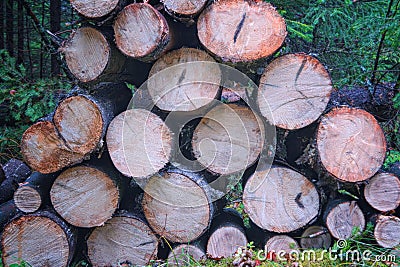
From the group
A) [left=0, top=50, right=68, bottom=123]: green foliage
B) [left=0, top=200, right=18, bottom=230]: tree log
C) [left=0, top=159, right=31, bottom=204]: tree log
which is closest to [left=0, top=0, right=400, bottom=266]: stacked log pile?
[left=0, top=200, right=18, bottom=230]: tree log

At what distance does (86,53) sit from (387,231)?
2483 millimetres

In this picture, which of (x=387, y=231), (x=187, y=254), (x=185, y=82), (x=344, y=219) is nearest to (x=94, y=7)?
(x=185, y=82)

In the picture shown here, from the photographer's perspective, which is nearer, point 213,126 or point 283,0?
point 213,126

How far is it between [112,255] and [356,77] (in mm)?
2933

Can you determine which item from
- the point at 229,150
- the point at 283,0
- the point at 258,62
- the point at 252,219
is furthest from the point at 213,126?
the point at 283,0

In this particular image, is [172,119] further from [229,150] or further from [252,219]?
[252,219]

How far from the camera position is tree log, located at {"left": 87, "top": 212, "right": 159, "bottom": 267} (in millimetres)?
2789

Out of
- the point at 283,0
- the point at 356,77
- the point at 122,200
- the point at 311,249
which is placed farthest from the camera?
the point at 283,0

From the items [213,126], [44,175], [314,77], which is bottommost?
[44,175]

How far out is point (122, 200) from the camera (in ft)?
9.63

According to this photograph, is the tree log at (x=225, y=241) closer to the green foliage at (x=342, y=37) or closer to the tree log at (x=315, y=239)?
the tree log at (x=315, y=239)

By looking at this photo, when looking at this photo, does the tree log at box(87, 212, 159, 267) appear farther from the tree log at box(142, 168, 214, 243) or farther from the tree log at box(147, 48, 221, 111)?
the tree log at box(147, 48, 221, 111)

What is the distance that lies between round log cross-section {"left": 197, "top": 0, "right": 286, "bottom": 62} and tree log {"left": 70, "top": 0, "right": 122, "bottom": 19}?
2.11 feet

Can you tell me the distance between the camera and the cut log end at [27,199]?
2645mm
